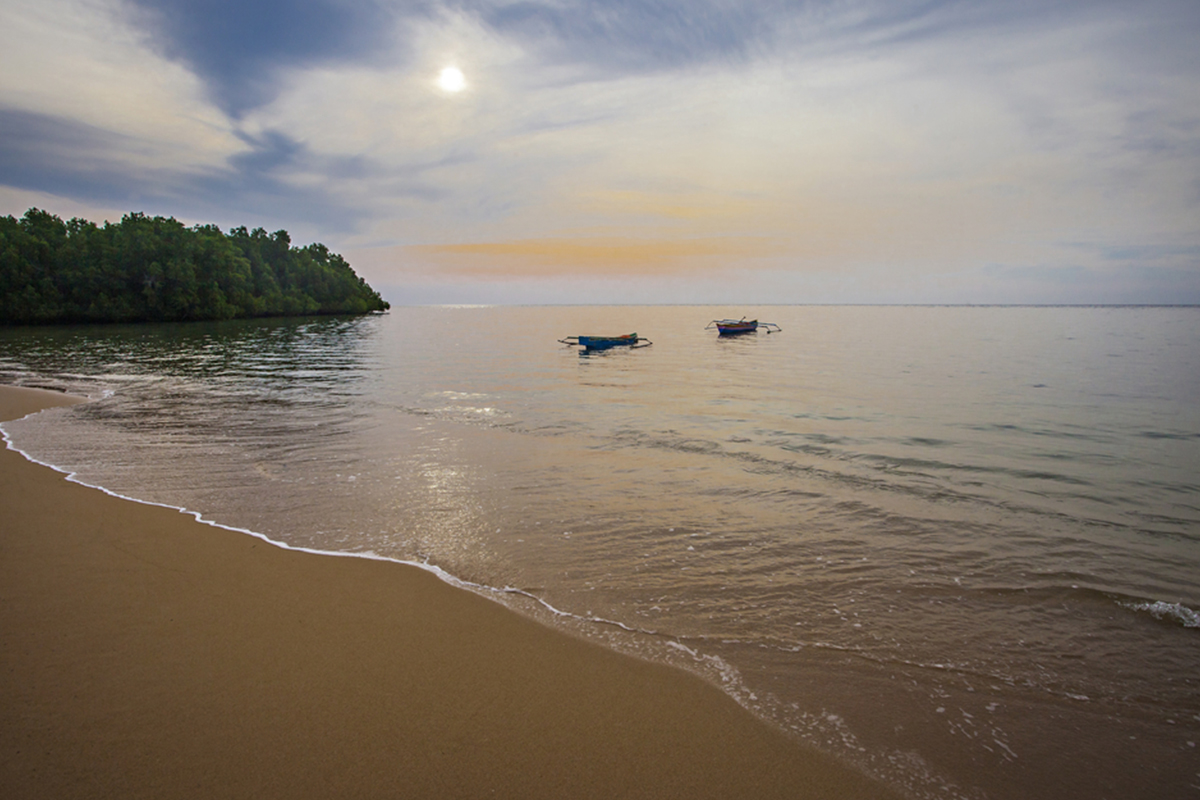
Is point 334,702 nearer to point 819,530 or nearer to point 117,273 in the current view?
point 819,530

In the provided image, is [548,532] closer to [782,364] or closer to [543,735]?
[543,735]

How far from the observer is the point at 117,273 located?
3017 inches

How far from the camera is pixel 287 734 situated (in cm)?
333

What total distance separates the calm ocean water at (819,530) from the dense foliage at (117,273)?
75.8 metres

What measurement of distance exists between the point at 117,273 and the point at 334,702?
9963cm

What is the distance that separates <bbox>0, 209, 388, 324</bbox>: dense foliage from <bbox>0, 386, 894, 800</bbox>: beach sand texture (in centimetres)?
9237

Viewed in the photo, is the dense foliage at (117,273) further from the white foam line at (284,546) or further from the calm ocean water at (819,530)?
the white foam line at (284,546)

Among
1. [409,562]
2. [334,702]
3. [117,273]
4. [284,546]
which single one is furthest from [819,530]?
[117,273]

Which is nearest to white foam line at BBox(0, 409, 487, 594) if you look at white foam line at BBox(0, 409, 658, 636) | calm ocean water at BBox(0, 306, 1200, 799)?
white foam line at BBox(0, 409, 658, 636)

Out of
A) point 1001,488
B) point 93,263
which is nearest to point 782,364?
point 1001,488

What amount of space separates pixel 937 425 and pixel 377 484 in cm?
1384

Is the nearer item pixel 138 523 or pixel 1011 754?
pixel 1011 754

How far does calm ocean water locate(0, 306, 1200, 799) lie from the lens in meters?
3.76

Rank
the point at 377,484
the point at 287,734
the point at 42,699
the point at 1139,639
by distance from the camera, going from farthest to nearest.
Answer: the point at 377,484 → the point at 1139,639 → the point at 42,699 → the point at 287,734
